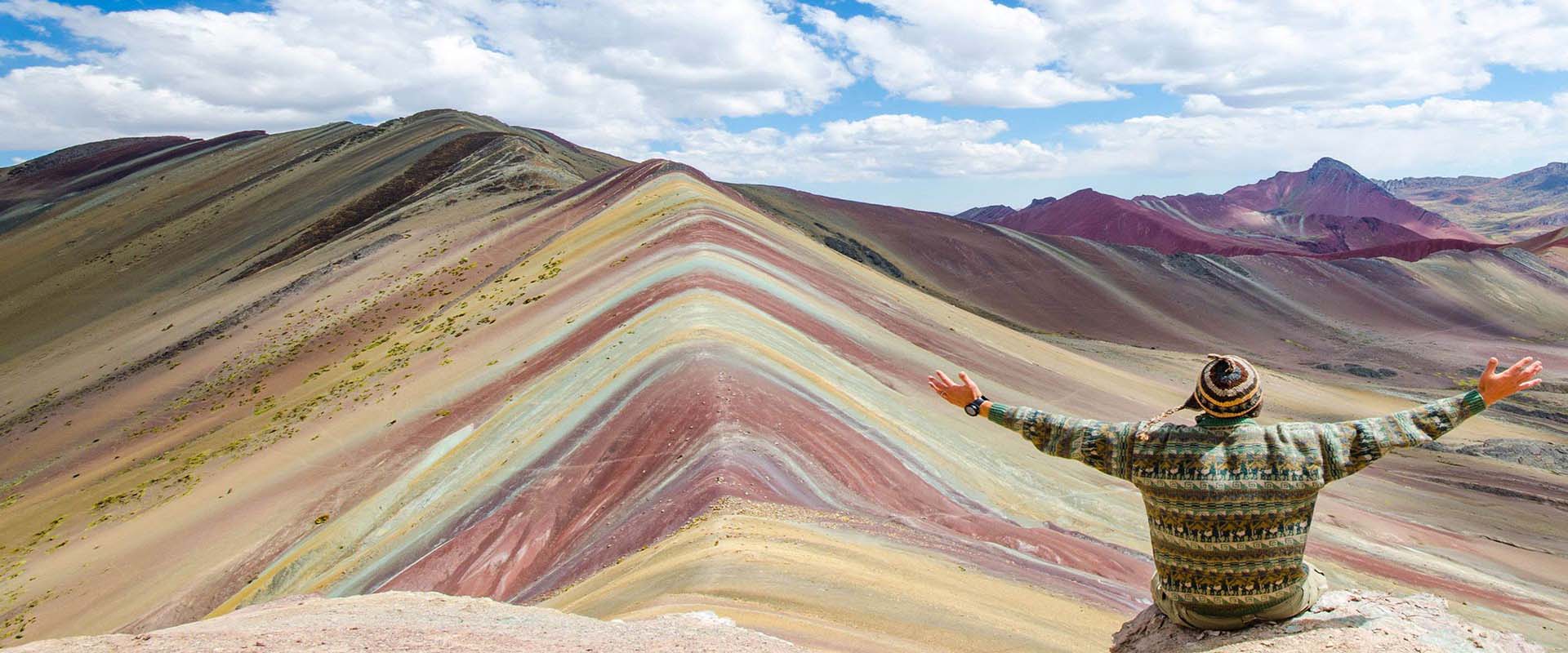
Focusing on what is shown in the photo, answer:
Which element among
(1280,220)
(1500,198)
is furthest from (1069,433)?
(1500,198)

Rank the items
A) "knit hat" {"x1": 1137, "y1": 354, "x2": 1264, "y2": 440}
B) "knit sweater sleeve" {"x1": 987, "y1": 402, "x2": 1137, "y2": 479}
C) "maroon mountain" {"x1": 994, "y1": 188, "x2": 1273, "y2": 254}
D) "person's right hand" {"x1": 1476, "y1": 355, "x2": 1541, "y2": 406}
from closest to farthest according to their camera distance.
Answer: "person's right hand" {"x1": 1476, "y1": 355, "x2": 1541, "y2": 406}
"knit hat" {"x1": 1137, "y1": 354, "x2": 1264, "y2": 440}
"knit sweater sleeve" {"x1": 987, "y1": 402, "x2": 1137, "y2": 479}
"maroon mountain" {"x1": 994, "y1": 188, "x2": 1273, "y2": 254}

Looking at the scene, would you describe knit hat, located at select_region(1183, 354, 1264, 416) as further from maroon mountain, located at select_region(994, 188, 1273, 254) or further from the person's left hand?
maroon mountain, located at select_region(994, 188, 1273, 254)

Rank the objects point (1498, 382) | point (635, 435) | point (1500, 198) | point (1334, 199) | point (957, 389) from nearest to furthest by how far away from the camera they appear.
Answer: point (1498, 382), point (957, 389), point (635, 435), point (1334, 199), point (1500, 198)

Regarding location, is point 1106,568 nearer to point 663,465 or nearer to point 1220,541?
point 663,465

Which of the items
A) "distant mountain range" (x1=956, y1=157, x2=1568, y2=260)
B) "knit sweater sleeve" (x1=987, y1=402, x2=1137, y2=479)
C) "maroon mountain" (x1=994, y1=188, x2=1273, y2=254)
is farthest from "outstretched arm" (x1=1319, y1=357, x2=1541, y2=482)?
"maroon mountain" (x1=994, y1=188, x2=1273, y2=254)

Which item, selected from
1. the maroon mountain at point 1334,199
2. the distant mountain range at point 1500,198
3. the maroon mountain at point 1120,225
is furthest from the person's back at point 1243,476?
the distant mountain range at point 1500,198

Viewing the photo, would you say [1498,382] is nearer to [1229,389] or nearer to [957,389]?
[1229,389]

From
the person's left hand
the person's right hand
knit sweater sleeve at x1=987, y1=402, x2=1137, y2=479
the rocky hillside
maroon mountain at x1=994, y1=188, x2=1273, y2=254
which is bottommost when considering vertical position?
the rocky hillside
